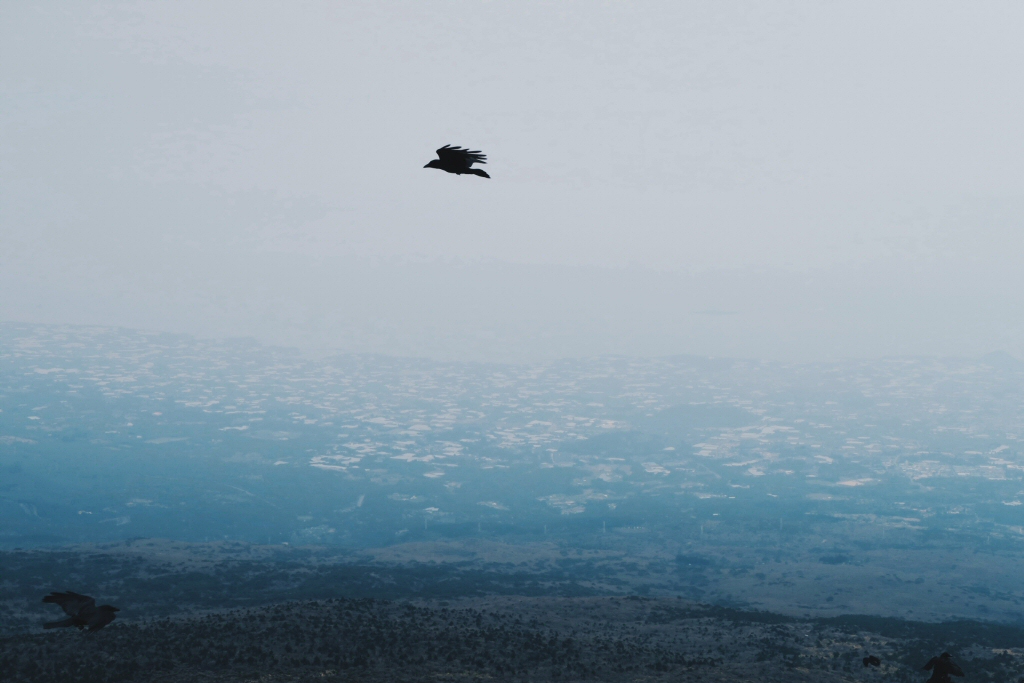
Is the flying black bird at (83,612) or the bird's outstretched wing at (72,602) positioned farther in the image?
the bird's outstretched wing at (72,602)

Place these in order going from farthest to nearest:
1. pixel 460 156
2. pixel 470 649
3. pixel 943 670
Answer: pixel 470 649 → pixel 943 670 → pixel 460 156

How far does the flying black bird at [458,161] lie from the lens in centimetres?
1725

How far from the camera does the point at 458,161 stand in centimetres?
1750

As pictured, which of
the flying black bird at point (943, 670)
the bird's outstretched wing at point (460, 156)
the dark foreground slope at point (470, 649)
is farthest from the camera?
the dark foreground slope at point (470, 649)

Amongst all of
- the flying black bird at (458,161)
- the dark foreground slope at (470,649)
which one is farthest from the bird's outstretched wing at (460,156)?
the dark foreground slope at (470,649)

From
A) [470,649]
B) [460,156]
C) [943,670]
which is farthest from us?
[470,649]

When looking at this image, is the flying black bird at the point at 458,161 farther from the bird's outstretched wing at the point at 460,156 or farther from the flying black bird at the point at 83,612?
the flying black bird at the point at 83,612

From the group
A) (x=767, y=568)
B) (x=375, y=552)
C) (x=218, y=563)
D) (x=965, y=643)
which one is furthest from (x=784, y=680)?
(x=767, y=568)

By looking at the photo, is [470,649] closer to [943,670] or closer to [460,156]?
[943,670]

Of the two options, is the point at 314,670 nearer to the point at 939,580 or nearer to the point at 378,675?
the point at 378,675

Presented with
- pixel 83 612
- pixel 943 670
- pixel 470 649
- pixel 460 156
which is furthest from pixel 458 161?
pixel 470 649

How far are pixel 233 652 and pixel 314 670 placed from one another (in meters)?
4.90

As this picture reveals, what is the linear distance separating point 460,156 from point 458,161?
0.52 ft

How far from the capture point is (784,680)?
39719 millimetres
